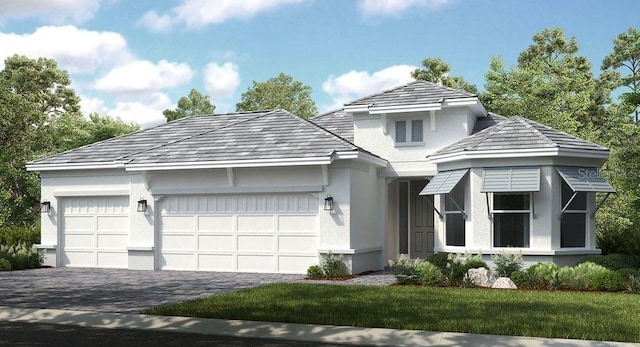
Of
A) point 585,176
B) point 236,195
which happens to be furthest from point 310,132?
point 585,176

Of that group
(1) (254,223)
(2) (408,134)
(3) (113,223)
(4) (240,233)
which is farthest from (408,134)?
(3) (113,223)

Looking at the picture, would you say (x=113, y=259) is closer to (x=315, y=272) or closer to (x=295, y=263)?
(x=295, y=263)

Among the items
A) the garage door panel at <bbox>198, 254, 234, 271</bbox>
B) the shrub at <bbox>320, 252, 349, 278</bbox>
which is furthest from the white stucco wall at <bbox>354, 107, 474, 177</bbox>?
the garage door panel at <bbox>198, 254, 234, 271</bbox>

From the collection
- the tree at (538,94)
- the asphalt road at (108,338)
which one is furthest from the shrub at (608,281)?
the tree at (538,94)

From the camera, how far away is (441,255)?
57.4 feet

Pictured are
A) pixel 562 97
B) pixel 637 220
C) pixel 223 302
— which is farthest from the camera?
pixel 562 97

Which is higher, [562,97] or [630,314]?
[562,97]

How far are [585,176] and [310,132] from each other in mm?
7877

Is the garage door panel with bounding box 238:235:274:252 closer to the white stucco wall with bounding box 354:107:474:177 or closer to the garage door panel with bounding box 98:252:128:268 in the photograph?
the garage door panel with bounding box 98:252:128:268

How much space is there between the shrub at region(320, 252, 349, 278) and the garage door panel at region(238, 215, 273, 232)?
2084 mm

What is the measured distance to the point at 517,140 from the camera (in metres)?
18.1

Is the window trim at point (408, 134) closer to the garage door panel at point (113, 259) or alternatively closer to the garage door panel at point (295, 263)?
the garage door panel at point (295, 263)

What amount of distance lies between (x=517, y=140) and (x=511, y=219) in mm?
2107

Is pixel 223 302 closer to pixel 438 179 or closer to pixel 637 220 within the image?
pixel 438 179
